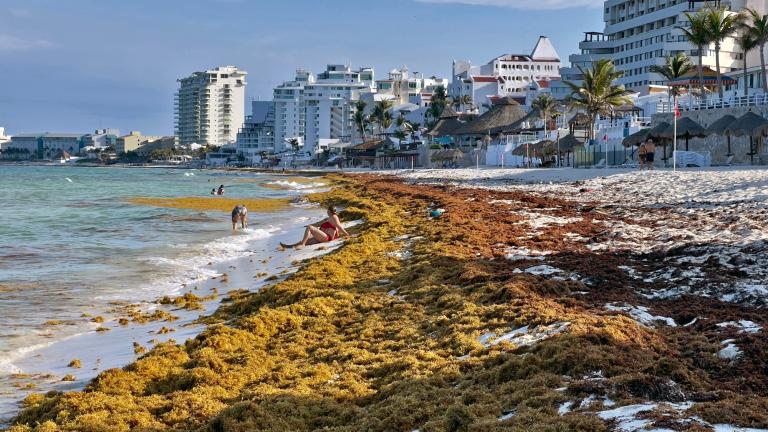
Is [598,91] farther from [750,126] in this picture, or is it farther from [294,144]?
[294,144]

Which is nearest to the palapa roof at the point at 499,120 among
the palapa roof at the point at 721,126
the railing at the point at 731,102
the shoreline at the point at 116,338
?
the railing at the point at 731,102

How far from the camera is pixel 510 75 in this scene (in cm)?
13188

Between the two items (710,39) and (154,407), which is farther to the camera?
(710,39)

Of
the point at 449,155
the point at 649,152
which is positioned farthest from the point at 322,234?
the point at 449,155

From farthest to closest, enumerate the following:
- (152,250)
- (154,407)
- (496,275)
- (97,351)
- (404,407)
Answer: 1. (152,250)
2. (496,275)
3. (97,351)
4. (154,407)
5. (404,407)

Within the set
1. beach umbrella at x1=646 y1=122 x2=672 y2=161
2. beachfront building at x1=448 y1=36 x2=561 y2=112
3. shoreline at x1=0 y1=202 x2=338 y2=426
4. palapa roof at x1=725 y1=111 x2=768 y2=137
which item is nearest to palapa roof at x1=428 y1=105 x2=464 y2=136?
beachfront building at x1=448 y1=36 x2=561 y2=112

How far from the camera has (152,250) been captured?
60.0 feet

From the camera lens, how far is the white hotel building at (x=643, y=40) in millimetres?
81506

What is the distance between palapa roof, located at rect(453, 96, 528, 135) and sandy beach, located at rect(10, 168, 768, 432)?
5774 centimetres

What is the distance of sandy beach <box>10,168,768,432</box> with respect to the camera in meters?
5.05

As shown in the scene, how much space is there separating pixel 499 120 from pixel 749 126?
40835 mm

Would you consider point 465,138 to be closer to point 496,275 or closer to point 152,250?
point 152,250

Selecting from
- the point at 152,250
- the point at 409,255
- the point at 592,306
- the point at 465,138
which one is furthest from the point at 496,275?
the point at 465,138

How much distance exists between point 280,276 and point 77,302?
3.49m
